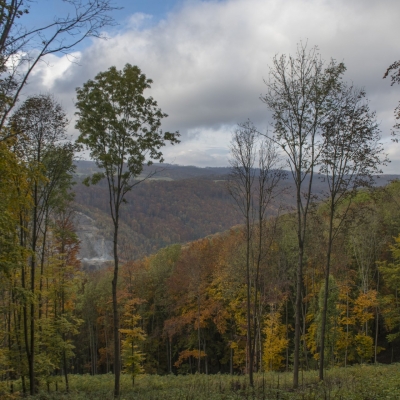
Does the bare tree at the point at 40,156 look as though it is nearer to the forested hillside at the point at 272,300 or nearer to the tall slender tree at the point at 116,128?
the tall slender tree at the point at 116,128

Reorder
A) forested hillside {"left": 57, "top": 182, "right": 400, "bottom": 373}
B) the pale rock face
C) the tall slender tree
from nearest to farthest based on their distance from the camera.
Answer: the tall slender tree → forested hillside {"left": 57, "top": 182, "right": 400, "bottom": 373} → the pale rock face

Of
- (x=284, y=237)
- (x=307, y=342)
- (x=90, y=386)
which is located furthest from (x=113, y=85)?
(x=307, y=342)

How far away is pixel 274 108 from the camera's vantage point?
13.1m

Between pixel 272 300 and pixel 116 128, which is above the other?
pixel 116 128

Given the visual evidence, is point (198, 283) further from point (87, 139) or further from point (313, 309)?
point (87, 139)

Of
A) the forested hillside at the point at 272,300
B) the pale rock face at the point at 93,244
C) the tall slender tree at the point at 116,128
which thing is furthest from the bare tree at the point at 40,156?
the pale rock face at the point at 93,244

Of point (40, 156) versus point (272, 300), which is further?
point (272, 300)

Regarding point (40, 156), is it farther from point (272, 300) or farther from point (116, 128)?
point (272, 300)

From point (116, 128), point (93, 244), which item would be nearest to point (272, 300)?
point (116, 128)

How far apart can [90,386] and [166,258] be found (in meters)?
19.8

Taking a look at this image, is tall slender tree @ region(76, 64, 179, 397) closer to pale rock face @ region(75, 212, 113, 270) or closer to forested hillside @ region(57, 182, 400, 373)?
forested hillside @ region(57, 182, 400, 373)

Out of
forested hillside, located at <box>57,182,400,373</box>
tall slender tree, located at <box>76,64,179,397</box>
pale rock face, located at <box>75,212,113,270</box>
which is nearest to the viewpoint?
tall slender tree, located at <box>76,64,179,397</box>

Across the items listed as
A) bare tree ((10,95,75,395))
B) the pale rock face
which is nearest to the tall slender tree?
bare tree ((10,95,75,395))

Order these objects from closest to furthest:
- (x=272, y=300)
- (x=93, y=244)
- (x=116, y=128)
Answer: (x=116, y=128) < (x=272, y=300) < (x=93, y=244)
